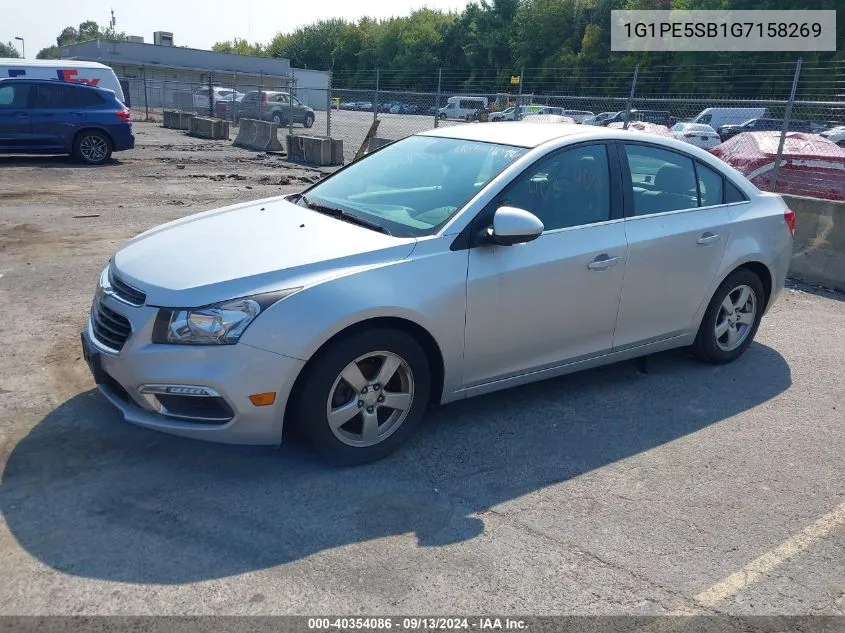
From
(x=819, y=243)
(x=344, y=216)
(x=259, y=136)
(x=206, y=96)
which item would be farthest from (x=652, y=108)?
(x=206, y=96)

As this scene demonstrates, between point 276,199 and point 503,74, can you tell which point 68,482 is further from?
point 503,74

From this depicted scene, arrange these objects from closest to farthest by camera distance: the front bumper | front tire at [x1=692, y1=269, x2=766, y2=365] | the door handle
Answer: the front bumper < the door handle < front tire at [x1=692, y1=269, x2=766, y2=365]

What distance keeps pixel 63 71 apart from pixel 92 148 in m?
4.84

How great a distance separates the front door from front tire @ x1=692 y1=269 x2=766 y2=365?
111 centimetres

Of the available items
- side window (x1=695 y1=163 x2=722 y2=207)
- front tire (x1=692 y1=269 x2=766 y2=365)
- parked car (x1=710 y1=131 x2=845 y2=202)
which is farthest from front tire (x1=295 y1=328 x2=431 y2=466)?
parked car (x1=710 y1=131 x2=845 y2=202)

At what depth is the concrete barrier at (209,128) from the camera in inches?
993

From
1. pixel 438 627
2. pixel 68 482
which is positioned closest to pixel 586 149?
pixel 438 627

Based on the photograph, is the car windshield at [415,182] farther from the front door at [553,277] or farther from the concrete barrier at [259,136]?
the concrete barrier at [259,136]

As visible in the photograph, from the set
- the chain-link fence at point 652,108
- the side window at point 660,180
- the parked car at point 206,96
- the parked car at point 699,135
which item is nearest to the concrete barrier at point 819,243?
the chain-link fence at point 652,108

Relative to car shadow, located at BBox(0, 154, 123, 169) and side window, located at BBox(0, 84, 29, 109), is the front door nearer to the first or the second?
car shadow, located at BBox(0, 154, 123, 169)

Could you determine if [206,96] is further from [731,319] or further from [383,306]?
[383,306]

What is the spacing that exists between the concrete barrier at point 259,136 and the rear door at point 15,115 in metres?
7.06

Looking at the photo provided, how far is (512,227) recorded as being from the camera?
3.92 meters

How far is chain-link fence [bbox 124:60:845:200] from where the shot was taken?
11414mm
